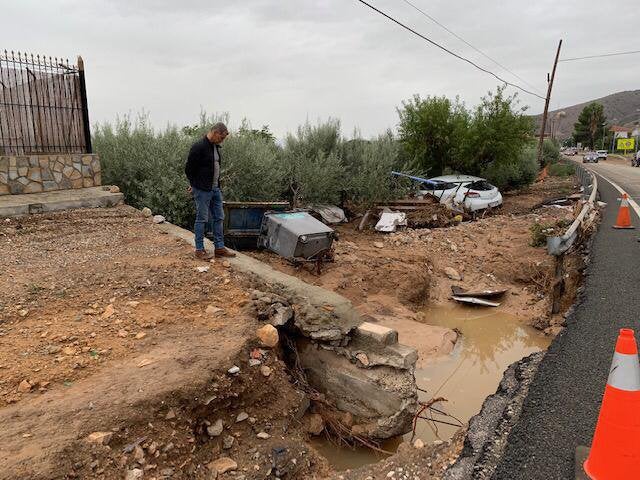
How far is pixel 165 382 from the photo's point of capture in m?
3.86

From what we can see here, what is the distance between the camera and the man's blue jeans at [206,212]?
634cm

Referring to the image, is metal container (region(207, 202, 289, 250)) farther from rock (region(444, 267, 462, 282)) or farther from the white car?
the white car

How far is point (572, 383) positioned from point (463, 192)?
12.9 m

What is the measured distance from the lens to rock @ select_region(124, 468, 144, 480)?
323 centimetres

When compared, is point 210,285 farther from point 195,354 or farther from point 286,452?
point 286,452

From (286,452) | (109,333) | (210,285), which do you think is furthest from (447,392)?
(109,333)

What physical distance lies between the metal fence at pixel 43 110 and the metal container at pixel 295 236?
4376 millimetres

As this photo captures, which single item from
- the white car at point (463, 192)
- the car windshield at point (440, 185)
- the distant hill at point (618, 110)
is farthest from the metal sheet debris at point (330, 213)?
the distant hill at point (618, 110)

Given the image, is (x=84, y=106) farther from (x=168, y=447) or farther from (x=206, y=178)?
(x=168, y=447)

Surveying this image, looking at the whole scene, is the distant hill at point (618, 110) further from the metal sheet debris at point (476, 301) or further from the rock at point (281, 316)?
the rock at point (281, 316)

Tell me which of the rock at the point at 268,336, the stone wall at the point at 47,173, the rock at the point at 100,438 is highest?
the stone wall at the point at 47,173

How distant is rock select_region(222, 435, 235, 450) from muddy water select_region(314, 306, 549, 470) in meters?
1.08

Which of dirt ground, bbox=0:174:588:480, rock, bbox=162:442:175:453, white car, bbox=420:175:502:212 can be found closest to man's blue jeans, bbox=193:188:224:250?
dirt ground, bbox=0:174:588:480

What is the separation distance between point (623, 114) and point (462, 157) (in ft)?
443
